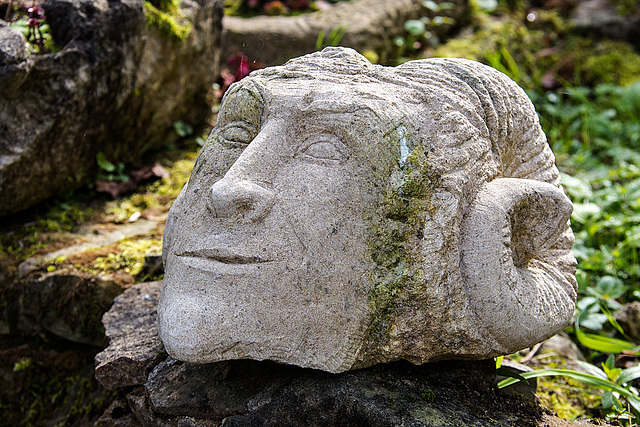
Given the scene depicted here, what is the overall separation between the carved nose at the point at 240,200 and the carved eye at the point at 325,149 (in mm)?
207

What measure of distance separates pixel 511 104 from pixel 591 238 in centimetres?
197

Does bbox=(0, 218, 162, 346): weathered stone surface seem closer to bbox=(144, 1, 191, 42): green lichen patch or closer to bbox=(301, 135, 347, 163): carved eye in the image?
bbox=(301, 135, 347, 163): carved eye

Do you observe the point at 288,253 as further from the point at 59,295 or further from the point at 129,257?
the point at 59,295

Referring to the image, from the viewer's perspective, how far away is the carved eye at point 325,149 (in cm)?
203

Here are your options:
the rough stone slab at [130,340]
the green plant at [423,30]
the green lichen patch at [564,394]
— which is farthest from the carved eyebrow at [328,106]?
the green plant at [423,30]

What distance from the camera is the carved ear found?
6.71 feet

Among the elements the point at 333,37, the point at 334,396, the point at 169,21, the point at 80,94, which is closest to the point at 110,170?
the point at 80,94

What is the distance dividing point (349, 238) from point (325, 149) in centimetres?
32

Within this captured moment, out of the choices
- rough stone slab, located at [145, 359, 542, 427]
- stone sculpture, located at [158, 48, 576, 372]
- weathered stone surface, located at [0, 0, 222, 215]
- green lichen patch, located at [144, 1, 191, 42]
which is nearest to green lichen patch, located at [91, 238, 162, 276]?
weathered stone surface, located at [0, 0, 222, 215]

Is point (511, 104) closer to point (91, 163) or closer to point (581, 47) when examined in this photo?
point (91, 163)

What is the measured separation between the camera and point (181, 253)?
2.06 metres

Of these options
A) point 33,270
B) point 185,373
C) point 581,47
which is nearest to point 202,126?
point 33,270

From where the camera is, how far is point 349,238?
1978mm

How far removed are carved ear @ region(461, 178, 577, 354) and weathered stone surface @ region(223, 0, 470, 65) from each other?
374cm
